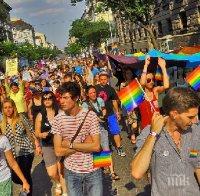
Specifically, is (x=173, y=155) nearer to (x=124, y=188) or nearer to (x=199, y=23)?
(x=124, y=188)

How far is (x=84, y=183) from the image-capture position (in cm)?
486

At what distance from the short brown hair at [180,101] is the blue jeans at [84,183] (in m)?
1.82

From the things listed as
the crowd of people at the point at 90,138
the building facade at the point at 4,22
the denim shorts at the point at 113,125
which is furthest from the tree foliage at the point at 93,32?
the crowd of people at the point at 90,138

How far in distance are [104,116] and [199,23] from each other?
883 inches

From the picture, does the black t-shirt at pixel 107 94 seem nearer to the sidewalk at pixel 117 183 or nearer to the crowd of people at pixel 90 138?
the crowd of people at pixel 90 138

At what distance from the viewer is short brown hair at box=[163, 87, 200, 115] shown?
10.3 feet

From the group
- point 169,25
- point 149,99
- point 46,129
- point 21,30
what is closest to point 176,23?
point 169,25

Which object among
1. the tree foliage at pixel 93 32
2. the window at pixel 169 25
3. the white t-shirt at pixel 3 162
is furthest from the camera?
the tree foliage at pixel 93 32

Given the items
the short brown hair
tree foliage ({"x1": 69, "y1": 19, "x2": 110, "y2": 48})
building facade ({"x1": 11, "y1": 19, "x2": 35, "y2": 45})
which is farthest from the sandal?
building facade ({"x1": 11, "y1": 19, "x2": 35, "y2": 45})

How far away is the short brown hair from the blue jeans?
71.6 inches

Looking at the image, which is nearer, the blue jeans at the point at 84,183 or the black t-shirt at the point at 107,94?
the blue jeans at the point at 84,183

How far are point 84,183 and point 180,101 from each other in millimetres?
2020

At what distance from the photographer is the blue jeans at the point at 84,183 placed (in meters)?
4.81

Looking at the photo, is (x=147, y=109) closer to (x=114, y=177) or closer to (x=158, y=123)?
(x=114, y=177)
